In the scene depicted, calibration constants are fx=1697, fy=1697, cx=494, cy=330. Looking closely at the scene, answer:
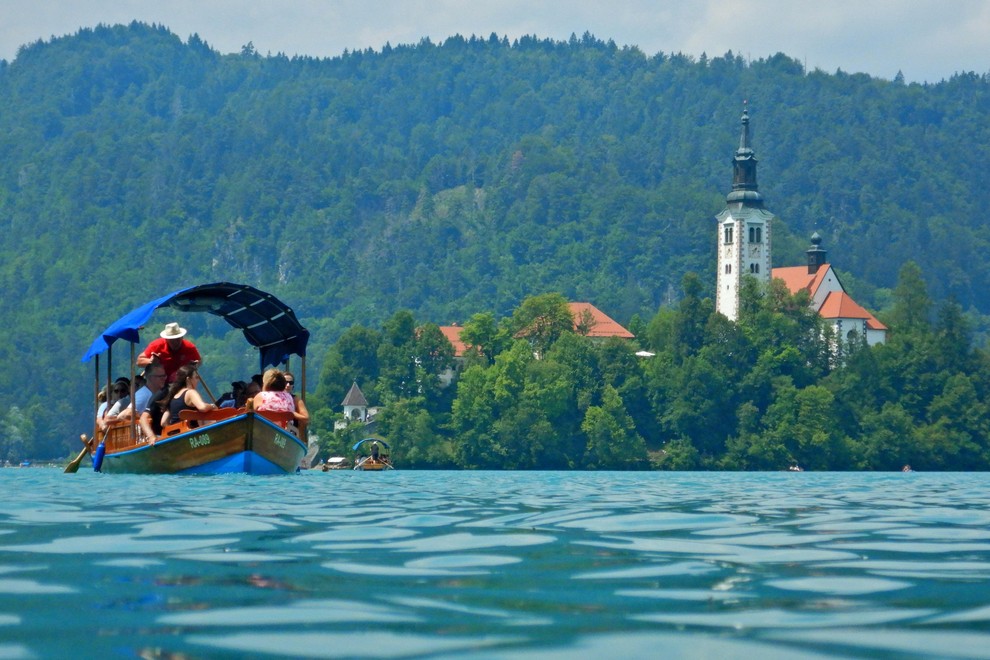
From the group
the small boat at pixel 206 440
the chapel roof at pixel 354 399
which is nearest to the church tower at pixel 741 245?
the chapel roof at pixel 354 399

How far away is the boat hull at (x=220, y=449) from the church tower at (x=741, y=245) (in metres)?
150

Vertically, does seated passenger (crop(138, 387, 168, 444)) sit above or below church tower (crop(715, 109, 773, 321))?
below

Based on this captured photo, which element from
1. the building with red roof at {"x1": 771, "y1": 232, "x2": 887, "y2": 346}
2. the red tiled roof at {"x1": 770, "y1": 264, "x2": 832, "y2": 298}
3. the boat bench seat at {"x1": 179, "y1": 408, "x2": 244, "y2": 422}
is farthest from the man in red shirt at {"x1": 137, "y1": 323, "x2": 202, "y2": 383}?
the red tiled roof at {"x1": 770, "y1": 264, "x2": 832, "y2": 298}

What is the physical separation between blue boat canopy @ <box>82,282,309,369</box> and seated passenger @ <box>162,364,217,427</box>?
6.87 feet

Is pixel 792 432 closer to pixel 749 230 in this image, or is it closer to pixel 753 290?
pixel 753 290

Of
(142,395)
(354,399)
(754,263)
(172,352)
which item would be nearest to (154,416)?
(172,352)

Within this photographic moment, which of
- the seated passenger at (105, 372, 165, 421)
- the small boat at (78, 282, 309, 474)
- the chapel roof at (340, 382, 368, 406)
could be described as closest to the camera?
the small boat at (78, 282, 309, 474)

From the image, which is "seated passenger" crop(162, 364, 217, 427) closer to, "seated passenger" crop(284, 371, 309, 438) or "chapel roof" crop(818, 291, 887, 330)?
"seated passenger" crop(284, 371, 309, 438)

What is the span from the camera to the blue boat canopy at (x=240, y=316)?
119 ft

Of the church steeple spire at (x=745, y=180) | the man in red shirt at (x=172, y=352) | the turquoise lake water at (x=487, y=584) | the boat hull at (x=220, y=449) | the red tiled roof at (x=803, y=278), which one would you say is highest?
the church steeple spire at (x=745, y=180)

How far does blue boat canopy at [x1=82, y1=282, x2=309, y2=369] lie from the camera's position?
36.3 metres

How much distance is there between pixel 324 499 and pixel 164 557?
31.9ft

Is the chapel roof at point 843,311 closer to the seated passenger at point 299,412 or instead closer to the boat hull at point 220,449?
the seated passenger at point 299,412

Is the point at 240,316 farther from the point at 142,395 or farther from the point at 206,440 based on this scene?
the point at 206,440
